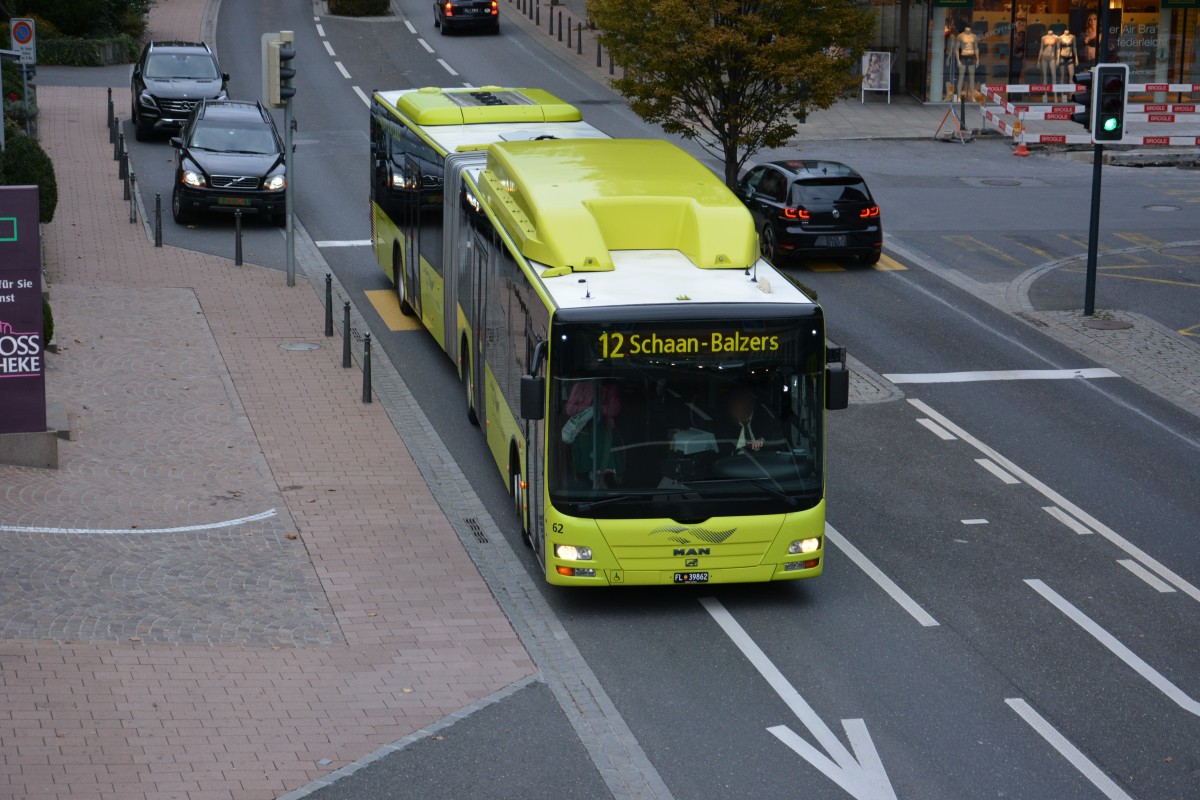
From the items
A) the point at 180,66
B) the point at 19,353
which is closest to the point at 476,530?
the point at 19,353

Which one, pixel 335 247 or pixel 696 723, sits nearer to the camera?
pixel 696 723

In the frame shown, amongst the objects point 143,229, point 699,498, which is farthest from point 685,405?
point 143,229

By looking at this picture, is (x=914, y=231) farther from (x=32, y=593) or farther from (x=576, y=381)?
(x=32, y=593)

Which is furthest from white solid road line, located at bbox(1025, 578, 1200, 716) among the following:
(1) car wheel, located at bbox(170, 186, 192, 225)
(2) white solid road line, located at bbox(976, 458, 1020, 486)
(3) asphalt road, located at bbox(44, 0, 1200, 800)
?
(1) car wheel, located at bbox(170, 186, 192, 225)

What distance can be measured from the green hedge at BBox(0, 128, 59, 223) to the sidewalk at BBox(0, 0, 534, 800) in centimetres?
278

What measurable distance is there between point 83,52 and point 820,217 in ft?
89.7

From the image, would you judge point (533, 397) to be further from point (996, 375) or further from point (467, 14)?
point (467, 14)

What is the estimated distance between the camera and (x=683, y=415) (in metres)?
11.8

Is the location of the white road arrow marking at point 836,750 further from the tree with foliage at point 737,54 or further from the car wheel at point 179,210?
the car wheel at point 179,210

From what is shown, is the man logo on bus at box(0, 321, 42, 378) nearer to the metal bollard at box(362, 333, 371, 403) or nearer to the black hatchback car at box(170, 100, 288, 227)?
the metal bollard at box(362, 333, 371, 403)

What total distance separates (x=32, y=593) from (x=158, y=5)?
47.5m

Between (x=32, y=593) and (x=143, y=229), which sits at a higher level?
(x=143, y=229)

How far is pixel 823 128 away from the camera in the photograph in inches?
1593

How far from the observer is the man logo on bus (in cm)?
1448
